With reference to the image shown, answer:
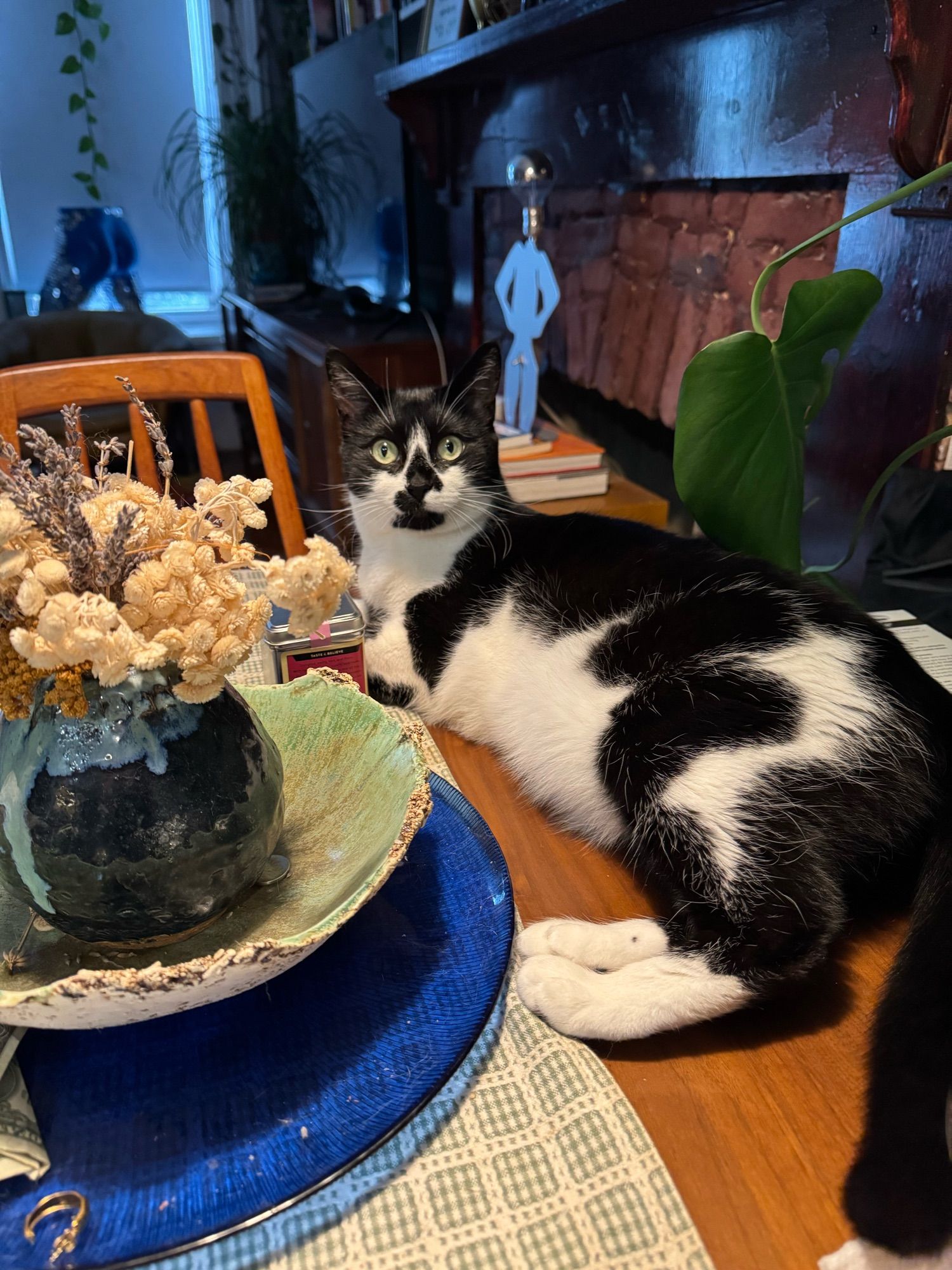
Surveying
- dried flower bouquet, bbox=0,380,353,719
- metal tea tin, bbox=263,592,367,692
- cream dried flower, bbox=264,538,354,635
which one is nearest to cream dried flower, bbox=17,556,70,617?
dried flower bouquet, bbox=0,380,353,719

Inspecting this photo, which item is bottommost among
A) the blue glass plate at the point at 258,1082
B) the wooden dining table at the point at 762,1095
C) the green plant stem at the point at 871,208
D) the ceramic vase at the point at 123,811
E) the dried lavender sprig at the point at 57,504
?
the wooden dining table at the point at 762,1095

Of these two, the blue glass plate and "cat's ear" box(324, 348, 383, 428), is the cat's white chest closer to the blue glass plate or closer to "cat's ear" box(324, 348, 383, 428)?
"cat's ear" box(324, 348, 383, 428)

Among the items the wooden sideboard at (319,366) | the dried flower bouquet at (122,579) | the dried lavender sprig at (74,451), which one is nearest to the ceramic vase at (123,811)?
the dried flower bouquet at (122,579)

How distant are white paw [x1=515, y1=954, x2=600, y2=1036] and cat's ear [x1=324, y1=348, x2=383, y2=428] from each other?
31.8 inches

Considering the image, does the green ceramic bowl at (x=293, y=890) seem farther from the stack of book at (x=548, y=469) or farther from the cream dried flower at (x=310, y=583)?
the stack of book at (x=548, y=469)

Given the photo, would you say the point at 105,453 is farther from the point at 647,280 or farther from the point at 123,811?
the point at 647,280

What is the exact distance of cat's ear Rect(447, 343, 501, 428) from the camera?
1164 millimetres

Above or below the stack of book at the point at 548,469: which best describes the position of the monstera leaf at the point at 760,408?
above

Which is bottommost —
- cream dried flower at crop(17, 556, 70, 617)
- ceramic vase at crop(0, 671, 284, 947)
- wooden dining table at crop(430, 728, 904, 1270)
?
wooden dining table at crop(430, 728, 904, 1270)

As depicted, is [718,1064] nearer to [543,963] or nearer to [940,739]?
[543,963]

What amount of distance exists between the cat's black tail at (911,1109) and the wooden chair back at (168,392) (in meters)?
1.10

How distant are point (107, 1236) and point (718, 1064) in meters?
0.39

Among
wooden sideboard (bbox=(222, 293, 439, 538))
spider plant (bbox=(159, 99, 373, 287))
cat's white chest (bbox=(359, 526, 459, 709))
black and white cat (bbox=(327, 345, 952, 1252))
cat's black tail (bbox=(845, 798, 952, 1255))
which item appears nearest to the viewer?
cat's black tail (bbox=(845, 798, 952, 1255))

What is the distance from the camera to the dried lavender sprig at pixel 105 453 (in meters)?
0.50
